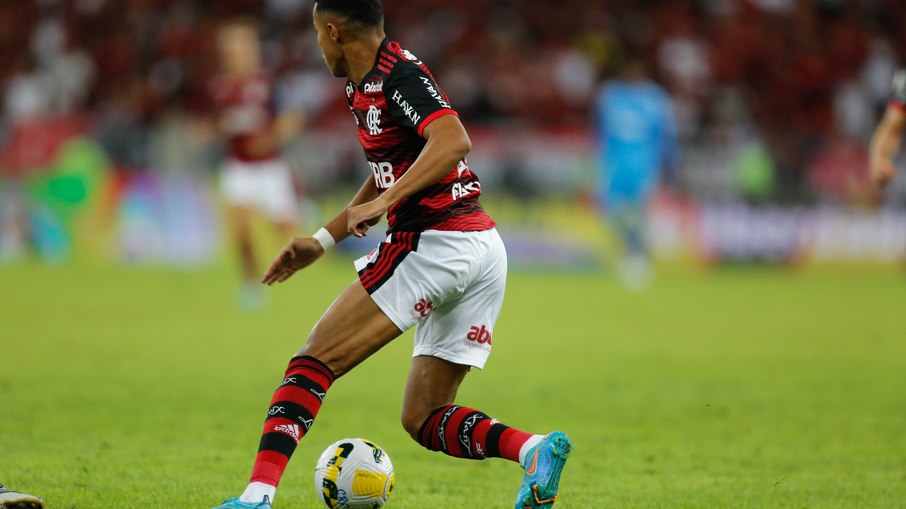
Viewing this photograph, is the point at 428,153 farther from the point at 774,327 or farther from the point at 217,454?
the point at 774,327

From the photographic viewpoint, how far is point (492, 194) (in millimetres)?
17734

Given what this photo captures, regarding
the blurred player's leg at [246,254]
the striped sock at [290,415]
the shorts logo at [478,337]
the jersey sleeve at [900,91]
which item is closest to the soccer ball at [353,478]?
the striped sock at [290,415]

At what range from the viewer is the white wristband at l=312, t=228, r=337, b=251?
4.66 meters

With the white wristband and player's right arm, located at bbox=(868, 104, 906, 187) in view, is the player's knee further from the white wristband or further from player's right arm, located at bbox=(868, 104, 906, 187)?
player's right arm, located at bbox=(868, 104, 906, 187)

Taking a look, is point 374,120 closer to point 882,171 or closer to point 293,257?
point 293,257

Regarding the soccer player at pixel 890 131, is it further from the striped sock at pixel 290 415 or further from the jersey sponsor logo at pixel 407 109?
the striped sock at pixel 290 415

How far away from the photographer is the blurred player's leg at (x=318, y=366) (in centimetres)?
429

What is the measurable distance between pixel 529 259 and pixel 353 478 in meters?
13.4

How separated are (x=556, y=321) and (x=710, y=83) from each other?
10.3m

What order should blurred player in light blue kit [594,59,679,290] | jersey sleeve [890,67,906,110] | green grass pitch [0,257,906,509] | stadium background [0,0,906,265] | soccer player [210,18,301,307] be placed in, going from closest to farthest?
green grass pitch [0,257,906,509] < jersey sleeve [890,67,906,110] < soccer player [210,18,301,307] < blurred player in light blue kit [594,59,679,290] < stadium background [0,0,906,265]

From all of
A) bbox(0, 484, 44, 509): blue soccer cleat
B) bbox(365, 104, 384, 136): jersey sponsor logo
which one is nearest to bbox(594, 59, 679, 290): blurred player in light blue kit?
bbox(365, 104, 384, 136): jersey sponsor logo

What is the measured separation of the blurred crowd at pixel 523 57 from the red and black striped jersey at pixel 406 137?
48.8ft

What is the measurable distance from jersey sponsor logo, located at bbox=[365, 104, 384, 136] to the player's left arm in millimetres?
332

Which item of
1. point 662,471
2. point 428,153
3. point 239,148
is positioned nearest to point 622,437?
point 662,471
